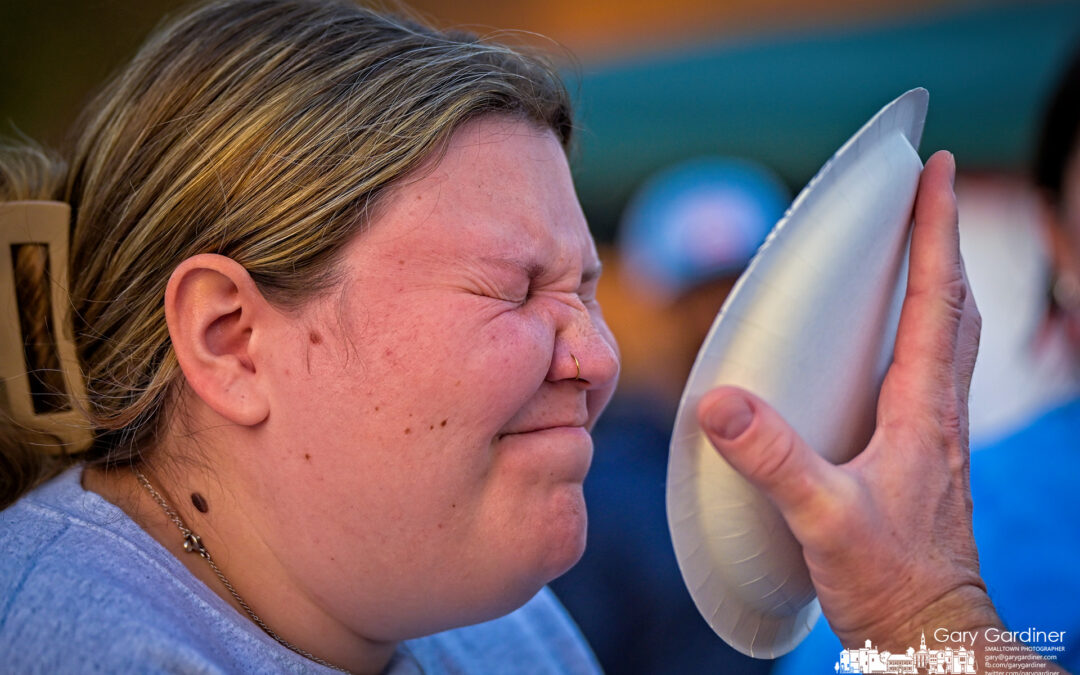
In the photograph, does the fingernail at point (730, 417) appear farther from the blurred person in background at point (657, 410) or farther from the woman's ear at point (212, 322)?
the blurred person in background at point (657, 410)

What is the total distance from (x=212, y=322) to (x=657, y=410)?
2.48 metres

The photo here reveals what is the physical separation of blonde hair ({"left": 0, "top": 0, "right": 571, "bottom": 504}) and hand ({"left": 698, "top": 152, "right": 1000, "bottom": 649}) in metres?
0.60

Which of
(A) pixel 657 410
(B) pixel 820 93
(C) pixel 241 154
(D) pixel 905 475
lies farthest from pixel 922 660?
(B) pixel 820 93

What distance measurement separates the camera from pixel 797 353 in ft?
3.61

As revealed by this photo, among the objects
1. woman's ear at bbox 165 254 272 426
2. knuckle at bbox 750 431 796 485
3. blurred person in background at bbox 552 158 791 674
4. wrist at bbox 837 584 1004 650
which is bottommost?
blurred person in background at bbox 552 158 791 674

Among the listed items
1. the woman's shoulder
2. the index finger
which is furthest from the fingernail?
the woman's shoulder

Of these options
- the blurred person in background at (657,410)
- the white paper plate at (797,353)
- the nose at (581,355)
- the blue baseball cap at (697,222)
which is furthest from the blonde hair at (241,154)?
the blue baseball cap at (697,222)

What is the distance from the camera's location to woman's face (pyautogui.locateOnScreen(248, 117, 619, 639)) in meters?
1.20

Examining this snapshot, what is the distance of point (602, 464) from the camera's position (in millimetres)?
3098

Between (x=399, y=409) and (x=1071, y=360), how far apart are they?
2.34 m

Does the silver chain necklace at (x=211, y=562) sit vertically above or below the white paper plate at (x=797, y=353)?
below

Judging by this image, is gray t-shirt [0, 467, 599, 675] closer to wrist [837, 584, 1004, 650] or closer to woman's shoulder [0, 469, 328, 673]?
woman's shoulder [0, 469, 328, 673]

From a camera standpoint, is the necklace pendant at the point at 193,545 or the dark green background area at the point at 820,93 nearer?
the necklace pendant at the point at 193,545

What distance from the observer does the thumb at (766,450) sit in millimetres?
1032
